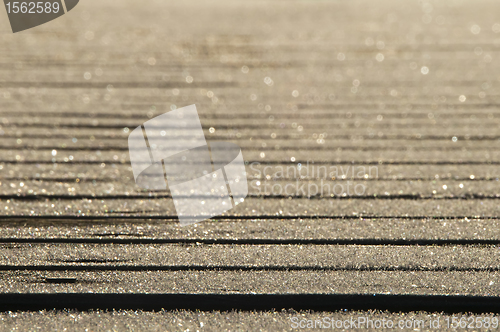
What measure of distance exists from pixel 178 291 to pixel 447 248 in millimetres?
983

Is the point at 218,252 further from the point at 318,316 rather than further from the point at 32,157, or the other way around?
the point at 32,157

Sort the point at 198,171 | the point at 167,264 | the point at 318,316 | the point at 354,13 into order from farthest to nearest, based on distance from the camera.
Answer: the point at 354,13, the point at 198,171, the point at 167,264, the point at 318,316

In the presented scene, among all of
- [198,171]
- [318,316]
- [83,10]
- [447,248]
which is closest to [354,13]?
[83,10]

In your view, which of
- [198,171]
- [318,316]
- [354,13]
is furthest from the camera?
[354,13]

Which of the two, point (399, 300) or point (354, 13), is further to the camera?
point (354, 13)

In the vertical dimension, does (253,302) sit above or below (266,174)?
below

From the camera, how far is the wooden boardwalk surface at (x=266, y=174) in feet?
5.26

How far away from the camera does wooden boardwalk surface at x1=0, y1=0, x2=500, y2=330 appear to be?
1604mm

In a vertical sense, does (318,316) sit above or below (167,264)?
below

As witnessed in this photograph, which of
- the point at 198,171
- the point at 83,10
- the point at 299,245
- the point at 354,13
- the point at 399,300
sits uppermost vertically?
the point at 83,10

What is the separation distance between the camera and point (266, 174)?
240 cm

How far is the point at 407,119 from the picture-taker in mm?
3062

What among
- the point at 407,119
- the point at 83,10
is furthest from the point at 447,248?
the point at 83,10

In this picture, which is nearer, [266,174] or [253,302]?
[253,302]
